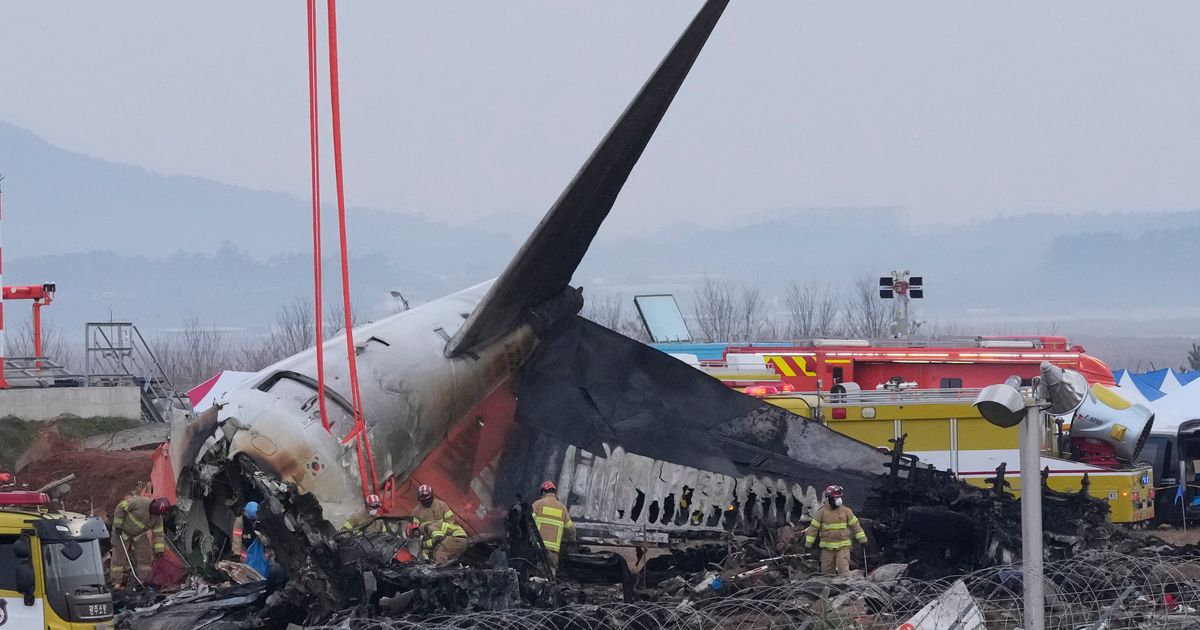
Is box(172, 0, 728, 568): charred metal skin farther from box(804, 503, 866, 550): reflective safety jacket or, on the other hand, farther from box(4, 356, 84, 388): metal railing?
box(4, 356, 84, 388): metal railing

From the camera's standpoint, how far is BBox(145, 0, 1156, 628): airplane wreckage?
533 inches

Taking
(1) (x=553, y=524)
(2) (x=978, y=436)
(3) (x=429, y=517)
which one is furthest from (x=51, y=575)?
(2) (x=978, y=436)

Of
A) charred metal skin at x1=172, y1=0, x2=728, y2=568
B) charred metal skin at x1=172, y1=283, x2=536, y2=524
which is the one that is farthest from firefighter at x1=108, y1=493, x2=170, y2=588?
charred metal skin at x1=172, y1=283, x2=536, y2=524

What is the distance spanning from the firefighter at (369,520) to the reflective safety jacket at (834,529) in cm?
Answer: 473

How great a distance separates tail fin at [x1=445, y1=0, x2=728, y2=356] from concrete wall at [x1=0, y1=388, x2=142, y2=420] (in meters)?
18.3

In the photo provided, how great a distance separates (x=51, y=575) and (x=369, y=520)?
3.34m

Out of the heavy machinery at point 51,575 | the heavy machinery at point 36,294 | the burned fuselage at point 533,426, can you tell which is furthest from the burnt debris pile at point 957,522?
the heavy machinery at point 36,294

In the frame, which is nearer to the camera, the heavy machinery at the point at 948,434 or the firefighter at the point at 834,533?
the firefighter at the point at 834,533

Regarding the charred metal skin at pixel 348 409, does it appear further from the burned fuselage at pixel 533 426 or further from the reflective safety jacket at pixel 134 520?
the reflective safety jacket at pixel 134 520

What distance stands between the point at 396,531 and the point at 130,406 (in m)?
20.9

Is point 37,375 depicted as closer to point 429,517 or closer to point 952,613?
point 429,517

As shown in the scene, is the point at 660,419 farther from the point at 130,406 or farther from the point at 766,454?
the point at 130,406

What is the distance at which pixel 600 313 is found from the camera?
4158 inches

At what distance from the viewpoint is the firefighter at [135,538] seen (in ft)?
51.2
